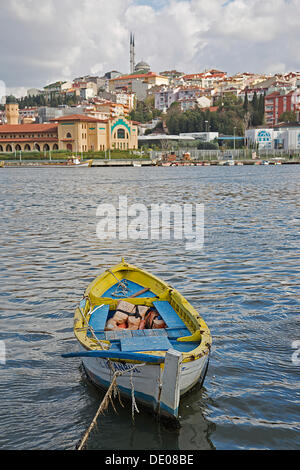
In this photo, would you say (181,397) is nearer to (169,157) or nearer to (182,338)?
(182,338)

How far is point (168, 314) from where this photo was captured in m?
6.96

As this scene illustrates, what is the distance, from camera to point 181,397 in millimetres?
5387

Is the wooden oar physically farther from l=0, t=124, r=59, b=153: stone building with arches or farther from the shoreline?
l=0, t=124, r=59, b=153: stone building with arches

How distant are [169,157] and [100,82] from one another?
85287mm

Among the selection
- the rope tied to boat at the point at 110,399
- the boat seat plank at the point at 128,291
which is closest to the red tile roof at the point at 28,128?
the boat seat plank at the point at 128,291

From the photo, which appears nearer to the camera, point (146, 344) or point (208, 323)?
point (146, 344)

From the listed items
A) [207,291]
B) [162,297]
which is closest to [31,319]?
[162,297]

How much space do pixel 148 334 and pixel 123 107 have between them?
132 metres

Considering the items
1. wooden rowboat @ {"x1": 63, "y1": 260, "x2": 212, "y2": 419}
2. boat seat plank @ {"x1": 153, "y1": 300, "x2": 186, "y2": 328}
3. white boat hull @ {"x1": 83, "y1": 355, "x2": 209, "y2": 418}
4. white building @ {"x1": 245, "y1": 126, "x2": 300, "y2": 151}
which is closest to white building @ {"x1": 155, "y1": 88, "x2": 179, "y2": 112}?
white building @ {"x1": 245, "y1": 126, "x2": 300, "y2": 151}

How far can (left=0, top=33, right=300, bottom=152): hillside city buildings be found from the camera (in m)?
102

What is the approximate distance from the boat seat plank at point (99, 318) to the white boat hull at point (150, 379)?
1.14m

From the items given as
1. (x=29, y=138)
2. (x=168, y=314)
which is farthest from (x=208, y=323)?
(x=29, y=138)

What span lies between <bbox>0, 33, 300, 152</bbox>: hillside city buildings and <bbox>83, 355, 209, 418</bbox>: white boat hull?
9827cm

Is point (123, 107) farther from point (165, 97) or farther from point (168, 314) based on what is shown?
point (168, 314)
